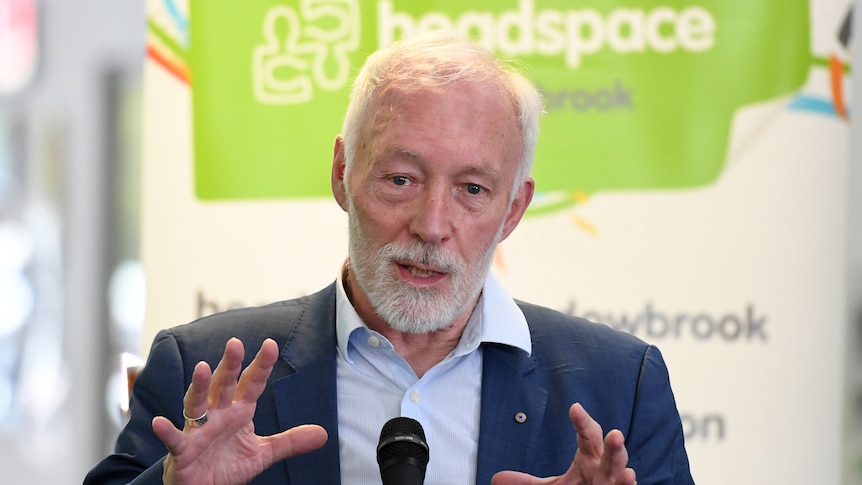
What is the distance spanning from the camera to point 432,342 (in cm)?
247

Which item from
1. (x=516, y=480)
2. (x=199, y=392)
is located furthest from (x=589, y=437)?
(x=199, y=392)

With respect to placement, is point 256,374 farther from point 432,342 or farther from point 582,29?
point 582,29

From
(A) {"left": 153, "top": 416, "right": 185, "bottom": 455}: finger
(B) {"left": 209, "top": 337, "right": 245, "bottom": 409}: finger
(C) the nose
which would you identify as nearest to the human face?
(C) the nose

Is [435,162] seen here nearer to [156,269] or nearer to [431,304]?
[431,304]

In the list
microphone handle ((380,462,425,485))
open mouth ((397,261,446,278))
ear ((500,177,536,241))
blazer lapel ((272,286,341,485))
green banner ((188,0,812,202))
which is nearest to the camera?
microphone handle ((380,462,425,485))

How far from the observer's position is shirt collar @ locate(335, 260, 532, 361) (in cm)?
241

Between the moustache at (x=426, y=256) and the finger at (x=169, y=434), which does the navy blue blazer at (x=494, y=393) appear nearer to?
the moustache at (x=426, y=256)

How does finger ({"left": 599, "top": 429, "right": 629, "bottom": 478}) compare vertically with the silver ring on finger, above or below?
below

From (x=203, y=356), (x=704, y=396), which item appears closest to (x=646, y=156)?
(x=704, y=396)

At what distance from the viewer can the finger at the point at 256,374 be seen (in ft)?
6.15

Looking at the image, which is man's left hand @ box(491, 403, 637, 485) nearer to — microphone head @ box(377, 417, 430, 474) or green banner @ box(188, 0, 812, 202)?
microphone head @ box(377, 417, 430, 474)

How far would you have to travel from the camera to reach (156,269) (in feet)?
11.9

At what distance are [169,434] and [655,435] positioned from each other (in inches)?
43.6

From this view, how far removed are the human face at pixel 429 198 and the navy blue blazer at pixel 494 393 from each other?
18 centimetres
